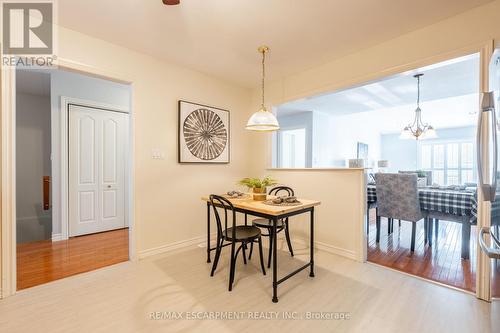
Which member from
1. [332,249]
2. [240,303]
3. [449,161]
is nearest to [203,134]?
[240,303]

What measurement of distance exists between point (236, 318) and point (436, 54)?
2.93 m

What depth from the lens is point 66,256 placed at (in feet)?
9.49

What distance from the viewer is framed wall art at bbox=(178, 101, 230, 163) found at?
318 cm

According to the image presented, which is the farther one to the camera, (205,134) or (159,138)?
(205,134)

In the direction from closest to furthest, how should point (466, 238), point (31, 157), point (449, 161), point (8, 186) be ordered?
1. point (8, 186)
2. point (466, 238)
3. point (31, 157)
4. point (449, 161)

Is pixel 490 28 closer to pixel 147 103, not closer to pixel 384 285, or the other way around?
pixel 384 285

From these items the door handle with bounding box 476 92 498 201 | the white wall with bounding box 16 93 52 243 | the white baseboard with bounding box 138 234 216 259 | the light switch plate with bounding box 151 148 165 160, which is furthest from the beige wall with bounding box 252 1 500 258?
the white wall with bounding box 16 93 52 243

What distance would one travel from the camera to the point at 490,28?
1919 mm

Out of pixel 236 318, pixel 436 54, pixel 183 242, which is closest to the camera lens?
pixel 236 318

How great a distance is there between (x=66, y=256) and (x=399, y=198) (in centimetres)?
438

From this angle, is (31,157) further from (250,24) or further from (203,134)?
(250,24)

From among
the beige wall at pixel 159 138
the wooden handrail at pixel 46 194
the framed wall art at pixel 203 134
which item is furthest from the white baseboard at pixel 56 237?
the framed wall art at pixel 203 134

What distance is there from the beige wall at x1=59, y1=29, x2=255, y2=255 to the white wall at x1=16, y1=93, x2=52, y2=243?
2.95 metres

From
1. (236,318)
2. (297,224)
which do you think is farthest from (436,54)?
(236,318)
